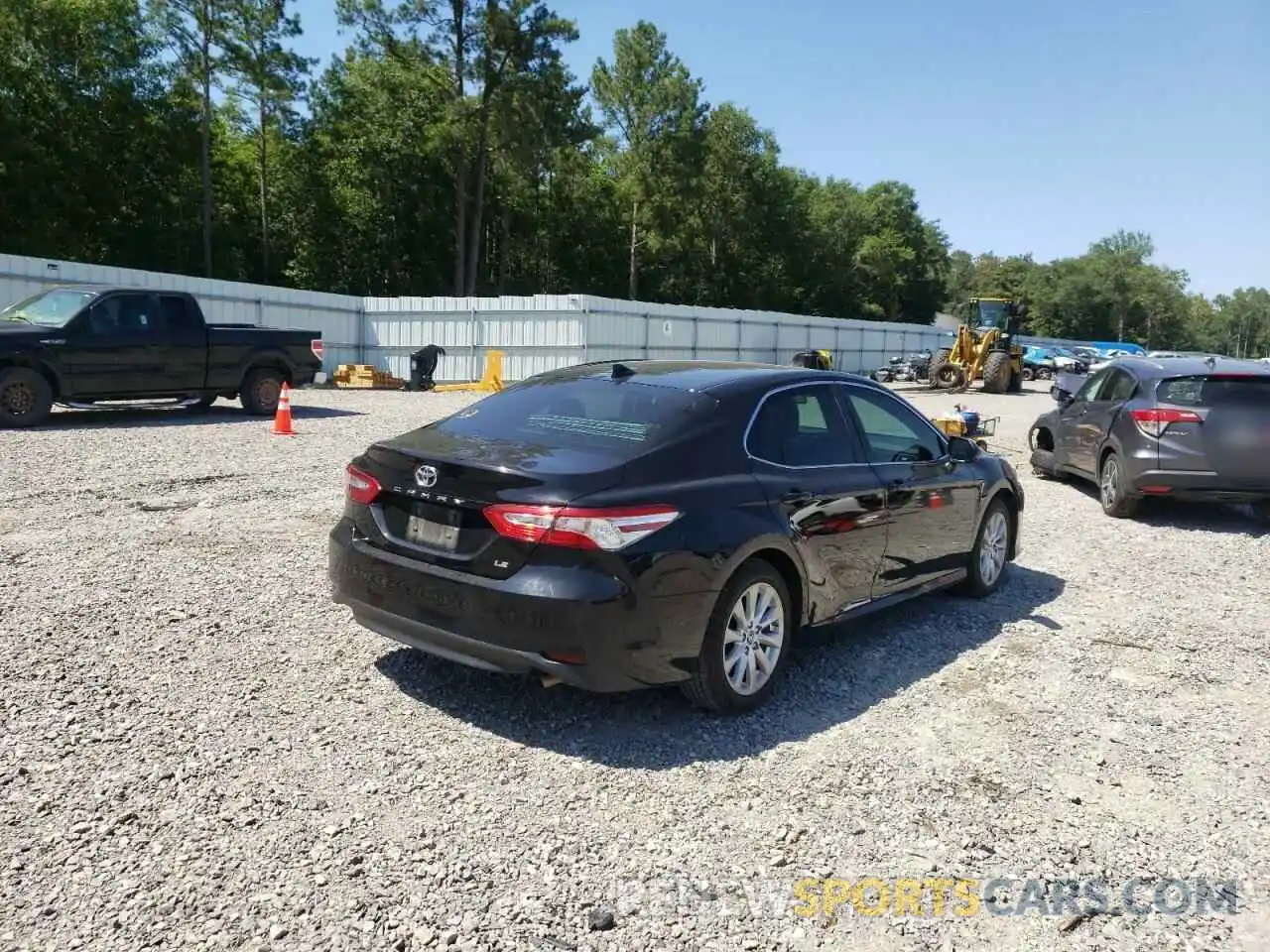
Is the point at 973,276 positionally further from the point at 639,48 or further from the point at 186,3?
the point at 186,3

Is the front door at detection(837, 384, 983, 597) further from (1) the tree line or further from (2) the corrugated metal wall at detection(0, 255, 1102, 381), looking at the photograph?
(1) the tree line

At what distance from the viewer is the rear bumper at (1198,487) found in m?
8.93

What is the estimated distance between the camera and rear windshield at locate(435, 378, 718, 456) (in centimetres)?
438

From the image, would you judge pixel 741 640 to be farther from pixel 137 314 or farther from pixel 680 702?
pixel 137 314

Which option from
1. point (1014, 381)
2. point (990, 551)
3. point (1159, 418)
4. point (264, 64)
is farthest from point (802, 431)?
point (264, 64)

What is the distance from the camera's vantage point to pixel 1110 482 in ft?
32.4

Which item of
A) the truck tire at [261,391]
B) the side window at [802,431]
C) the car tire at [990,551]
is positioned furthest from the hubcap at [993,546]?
the truck tire at [261,391]

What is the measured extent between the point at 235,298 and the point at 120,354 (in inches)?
466

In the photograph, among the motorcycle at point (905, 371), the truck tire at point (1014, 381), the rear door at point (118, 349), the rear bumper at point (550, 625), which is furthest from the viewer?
the motorcycle at point (905, 371)

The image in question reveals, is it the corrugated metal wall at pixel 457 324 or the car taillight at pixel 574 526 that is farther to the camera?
the corrugated metal wall at pixel 457 324

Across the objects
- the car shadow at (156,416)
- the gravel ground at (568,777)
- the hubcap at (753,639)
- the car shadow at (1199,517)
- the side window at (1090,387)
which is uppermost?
the side window at (1090,387)

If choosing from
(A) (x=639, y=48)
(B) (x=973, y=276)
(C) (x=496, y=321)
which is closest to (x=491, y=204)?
(A) (x=639, y=48)

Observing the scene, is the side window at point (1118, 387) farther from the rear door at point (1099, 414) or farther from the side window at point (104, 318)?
the side window at point (104, 318)

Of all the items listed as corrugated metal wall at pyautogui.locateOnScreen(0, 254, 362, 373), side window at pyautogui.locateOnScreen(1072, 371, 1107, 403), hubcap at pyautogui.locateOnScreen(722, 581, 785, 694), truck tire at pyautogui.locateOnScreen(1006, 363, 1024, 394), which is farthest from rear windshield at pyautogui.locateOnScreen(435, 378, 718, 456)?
truck tire at pyautogui.locateOnScreen(1006, 363, 1024, 394)
